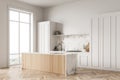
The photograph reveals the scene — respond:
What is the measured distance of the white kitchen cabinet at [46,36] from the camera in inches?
309

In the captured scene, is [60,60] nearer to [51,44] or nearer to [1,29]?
[51,44]

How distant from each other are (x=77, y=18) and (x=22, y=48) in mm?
3116

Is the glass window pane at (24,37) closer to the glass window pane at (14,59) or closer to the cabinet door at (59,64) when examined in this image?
the glass window pane at (14,59)

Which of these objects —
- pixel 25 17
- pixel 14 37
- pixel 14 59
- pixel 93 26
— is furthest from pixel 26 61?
pixel 93 26

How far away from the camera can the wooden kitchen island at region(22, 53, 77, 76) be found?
5.36 meters

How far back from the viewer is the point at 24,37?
26.6ft

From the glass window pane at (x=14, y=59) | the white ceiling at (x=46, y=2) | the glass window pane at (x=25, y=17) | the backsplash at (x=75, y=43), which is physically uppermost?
the white ceiling at (x=46, y=2)

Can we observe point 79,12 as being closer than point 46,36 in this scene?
Yes

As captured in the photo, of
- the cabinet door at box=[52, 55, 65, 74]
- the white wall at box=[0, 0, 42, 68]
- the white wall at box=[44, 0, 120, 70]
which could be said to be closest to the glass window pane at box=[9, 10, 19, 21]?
the white wall at box=[0, 0, 42, 68]

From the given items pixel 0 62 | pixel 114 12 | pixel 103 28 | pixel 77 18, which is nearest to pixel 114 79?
pixel 103 28

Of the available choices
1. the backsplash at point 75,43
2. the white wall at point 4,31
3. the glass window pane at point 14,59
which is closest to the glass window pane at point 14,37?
the glass window pane at point 14,59

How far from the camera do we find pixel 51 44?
25.9 ft

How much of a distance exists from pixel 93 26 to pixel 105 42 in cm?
84

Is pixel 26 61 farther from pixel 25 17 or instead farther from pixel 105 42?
pixel 105 42
